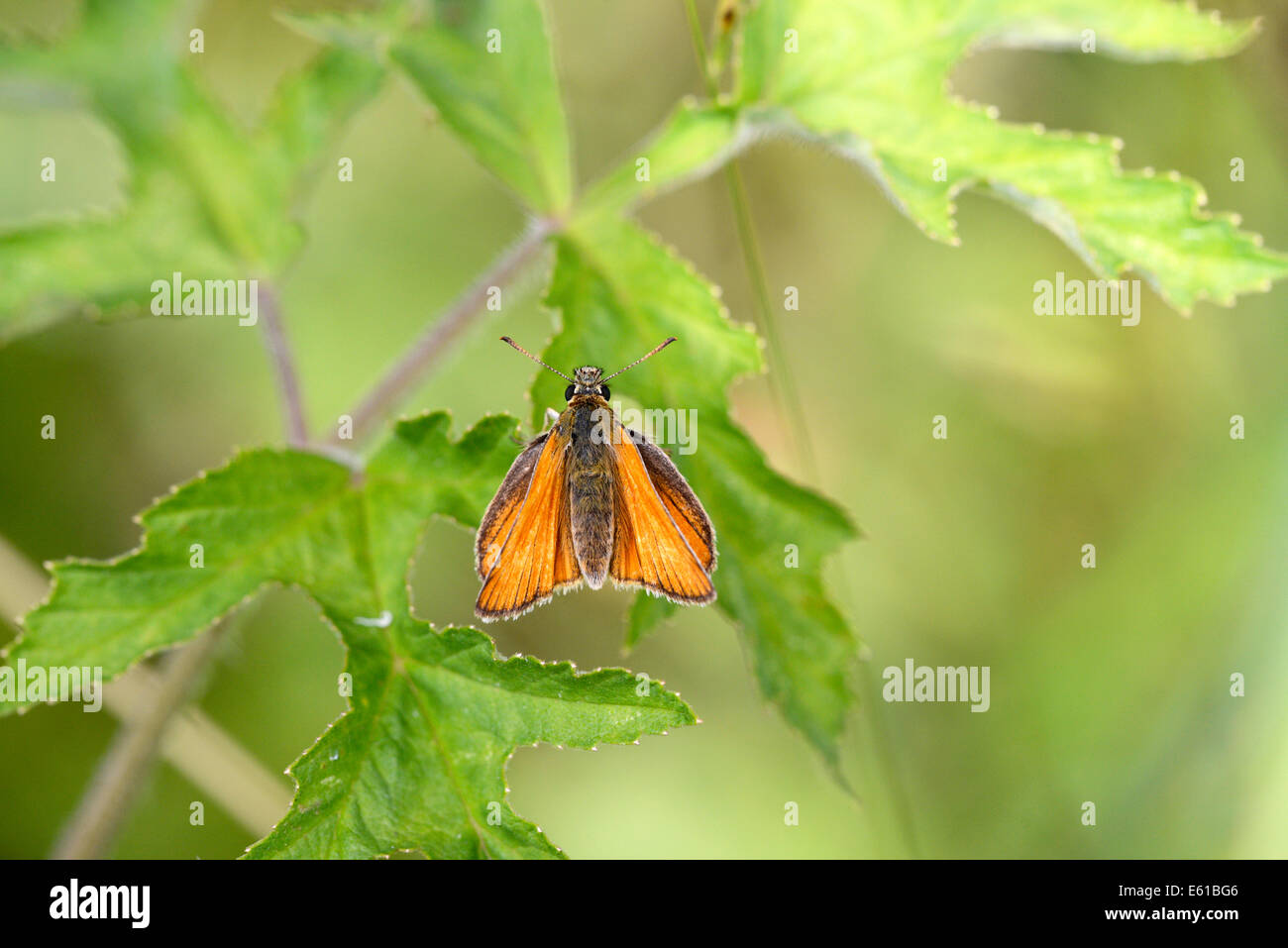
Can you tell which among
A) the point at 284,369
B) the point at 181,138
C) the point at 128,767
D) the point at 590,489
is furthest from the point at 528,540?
the point at 181,138

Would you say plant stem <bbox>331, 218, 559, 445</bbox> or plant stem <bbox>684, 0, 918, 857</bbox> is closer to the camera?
plant stem <bbox>331, 218, 559, 445</bbox>

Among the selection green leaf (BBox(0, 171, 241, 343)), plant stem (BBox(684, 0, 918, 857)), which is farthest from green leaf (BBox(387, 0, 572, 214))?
green leaf (BBox(0, 171, 241, 343))

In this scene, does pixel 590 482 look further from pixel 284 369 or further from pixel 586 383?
pixel 284 369

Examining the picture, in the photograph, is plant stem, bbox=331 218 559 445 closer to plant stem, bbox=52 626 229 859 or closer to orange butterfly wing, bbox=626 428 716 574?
orange butterfly wing, bbox=626 428 716 574

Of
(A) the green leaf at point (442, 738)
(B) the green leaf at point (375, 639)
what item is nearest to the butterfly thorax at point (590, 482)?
(B) the green leaf at point (375, 639)

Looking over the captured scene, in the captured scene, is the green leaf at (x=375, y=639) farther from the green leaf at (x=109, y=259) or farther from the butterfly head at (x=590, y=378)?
the green leaf at (x=109, y=259)

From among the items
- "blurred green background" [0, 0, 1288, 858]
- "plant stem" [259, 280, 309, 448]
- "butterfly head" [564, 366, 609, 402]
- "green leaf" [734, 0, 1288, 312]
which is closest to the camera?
"green leaf" [734, 0, 1288, 312]
